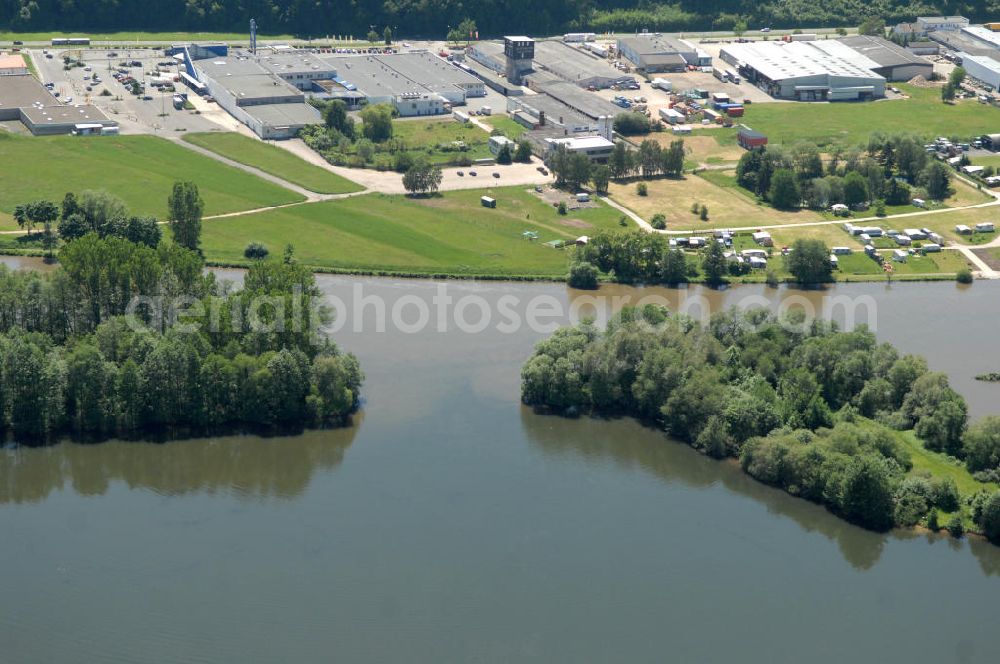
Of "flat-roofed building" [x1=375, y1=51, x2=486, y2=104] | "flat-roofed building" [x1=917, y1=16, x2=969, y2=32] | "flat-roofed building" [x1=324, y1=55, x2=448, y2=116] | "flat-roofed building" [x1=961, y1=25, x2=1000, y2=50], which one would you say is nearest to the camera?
"flat-roofed building" [x1=324, y1=55, x2=448, y2=116]

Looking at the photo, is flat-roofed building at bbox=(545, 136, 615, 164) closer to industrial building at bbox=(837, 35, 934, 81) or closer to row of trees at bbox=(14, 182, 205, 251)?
row of trees at bbox=(14, 182, 205, 251)

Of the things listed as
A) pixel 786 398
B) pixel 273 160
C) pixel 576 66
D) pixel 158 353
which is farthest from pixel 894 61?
pixel 158 353

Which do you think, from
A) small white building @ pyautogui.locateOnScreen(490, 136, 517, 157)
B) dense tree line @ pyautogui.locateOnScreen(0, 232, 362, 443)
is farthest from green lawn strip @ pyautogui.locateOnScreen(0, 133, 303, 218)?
dense tree line @ pyautogui.locateOnScreen(0, 232, 362, 443)

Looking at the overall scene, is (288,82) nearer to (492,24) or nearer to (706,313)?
(492,24)

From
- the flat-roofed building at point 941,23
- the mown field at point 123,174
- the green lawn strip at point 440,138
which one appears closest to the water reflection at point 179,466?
the mown field at point 123,174

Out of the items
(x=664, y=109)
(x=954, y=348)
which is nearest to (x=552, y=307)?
(x=954, y=348)

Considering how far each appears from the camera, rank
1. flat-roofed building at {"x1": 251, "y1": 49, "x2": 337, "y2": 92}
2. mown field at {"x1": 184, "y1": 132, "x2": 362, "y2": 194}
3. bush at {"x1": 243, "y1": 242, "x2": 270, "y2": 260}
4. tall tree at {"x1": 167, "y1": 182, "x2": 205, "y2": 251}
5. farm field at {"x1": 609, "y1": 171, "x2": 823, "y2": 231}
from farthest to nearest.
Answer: flat-roofed building at {"x1": 251, "y1": 49, "x2": 337, "y2": 92} → mown field at {"x1": 184, "y1": 132, "x2": 362, "y2": 194} → farm field at {"x1": 609, "y1": 171, "x2": 823, "y2": 231} → bush at {"x1": 243, "y1": 242, "x2": 270, "y2": 260} → tall tree at {"x1": 167, "y1": 182, "x2": 205, "y2": 251}
